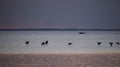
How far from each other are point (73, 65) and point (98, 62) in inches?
20.0

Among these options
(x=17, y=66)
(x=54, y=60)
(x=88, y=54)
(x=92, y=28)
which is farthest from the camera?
(x=92, y=28)

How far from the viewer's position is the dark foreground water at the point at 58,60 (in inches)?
127

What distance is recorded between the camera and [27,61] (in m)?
3.46

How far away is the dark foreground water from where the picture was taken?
3.23 meters

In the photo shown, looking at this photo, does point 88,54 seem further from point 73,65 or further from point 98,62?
point 73,65

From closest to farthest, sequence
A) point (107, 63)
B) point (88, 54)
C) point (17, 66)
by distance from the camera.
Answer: point (17, 66)
point (107, 63)
point (88, 54)

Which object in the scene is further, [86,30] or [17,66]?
[86,30]

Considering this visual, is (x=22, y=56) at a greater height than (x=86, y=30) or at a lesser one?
greater

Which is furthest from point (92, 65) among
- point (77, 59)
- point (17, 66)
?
point (17, 66)

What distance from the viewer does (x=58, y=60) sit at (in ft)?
11.7

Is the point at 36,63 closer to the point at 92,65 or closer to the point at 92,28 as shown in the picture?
the point at 92,65

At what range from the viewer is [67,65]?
323 cm

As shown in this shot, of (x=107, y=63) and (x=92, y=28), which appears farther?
(x=92, y=28)

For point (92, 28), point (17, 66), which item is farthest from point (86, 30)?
point (17, 66)
